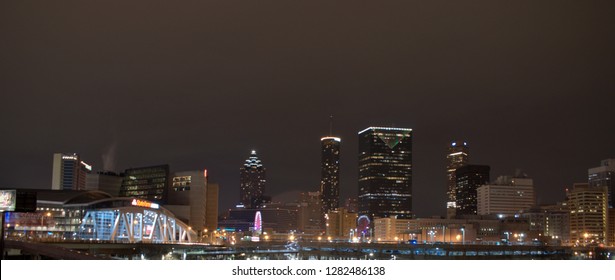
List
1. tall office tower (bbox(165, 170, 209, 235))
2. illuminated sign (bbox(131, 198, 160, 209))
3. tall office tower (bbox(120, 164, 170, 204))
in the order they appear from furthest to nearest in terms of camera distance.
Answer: tall office tower (bbox(120, 164, 170, 204)) < tall office tower (bbox(165, 170, 209, 235)) < illuminated sign (bbox(131, 198, 160, 209))

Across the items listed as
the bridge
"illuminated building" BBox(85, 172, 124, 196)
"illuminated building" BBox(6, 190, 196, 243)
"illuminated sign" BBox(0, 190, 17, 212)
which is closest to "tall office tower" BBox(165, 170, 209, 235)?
"illuminated building" BBox(85, 172, 124, 196)

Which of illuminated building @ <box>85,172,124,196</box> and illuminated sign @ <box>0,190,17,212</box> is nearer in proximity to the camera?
illuminated sign @ <box>0,190,17,212</box>

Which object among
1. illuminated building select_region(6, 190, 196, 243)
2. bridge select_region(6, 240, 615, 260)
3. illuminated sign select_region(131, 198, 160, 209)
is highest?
illuminated sign select_region(131, 198, 160, 209)

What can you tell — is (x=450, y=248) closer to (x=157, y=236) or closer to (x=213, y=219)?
(x=157, y=236)

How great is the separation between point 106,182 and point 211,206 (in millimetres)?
31662

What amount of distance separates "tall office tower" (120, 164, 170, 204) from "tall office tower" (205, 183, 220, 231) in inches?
435

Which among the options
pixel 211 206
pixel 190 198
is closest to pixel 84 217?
pixel 190 198

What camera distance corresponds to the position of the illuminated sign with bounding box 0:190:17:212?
40688 millimetres

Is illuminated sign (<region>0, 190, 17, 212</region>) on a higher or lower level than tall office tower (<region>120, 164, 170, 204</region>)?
lower

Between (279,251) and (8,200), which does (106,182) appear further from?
(8,200)

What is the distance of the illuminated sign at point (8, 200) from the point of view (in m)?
40.7

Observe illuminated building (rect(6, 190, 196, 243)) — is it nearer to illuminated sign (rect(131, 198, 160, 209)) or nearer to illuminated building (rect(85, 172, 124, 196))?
illuminated sign (rect(131, 198, 160, 209))

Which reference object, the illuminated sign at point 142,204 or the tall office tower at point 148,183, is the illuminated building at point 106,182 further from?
the illuminated sign at point 142,204

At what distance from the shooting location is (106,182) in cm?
19088
